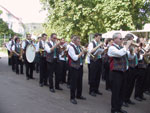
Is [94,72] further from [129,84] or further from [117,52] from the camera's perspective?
[117,52]

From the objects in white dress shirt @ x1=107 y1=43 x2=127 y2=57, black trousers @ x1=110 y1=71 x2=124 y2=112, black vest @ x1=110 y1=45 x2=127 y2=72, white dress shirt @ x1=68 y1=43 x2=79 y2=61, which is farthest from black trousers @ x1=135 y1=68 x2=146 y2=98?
white dress shirt @ x1=68 y1=43 x2=79 y2=61

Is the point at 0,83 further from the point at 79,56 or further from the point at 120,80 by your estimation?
the point at 120,80

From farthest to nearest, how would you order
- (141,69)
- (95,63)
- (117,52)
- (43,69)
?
1. (43,69)
2. (95,63)
3. (141,69)
4. (117,52)

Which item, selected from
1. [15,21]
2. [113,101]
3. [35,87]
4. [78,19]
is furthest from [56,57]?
[15,21]

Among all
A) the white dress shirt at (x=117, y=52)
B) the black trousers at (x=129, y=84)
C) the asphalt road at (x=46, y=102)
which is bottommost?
the asphalt road at (x=46, y=102)

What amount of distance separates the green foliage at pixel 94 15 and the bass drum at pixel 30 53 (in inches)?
292

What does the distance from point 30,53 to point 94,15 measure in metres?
9.14

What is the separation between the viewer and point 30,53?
9766 mm

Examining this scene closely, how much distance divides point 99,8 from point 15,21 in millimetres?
48262

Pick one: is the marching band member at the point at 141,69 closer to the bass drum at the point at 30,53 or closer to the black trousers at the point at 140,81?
the black trousers at the point at 140,81

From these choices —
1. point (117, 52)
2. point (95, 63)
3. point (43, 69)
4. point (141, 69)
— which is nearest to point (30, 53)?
point (43, 69)

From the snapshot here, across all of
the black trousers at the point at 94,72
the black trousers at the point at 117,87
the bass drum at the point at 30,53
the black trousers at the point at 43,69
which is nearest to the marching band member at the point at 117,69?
the black trousers at the point at 117,87

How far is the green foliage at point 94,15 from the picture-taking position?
16.0m

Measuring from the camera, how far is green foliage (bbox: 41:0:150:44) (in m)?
16.0
